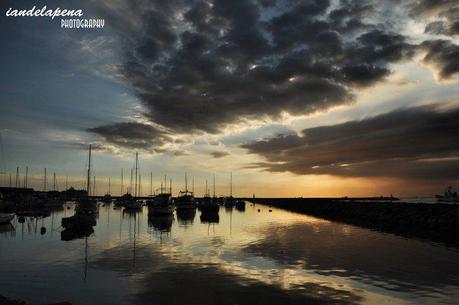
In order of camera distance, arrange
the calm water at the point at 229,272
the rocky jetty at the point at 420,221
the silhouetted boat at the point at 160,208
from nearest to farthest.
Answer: the calm water at the point at 229,272
the rocky jetty at the point at 420,221
the silhouetted boat at the point at 160,208

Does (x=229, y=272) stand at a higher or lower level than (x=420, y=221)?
lower

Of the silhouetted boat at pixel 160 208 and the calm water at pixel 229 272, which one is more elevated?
the silhouetted boat at pixel 160 208

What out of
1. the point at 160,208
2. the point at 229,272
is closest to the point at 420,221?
the point at 229,272

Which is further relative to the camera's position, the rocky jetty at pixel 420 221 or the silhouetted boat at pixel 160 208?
the silhouetted boat at pixel 160 208

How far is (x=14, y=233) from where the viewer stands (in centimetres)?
5022

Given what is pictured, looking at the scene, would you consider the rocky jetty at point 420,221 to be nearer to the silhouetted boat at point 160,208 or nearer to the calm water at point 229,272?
the calm water at point 229,272

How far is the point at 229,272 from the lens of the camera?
1016 inches

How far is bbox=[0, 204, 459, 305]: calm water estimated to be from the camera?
19.9m

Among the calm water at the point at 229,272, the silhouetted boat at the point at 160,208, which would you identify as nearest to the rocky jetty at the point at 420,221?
the calm water at the point at 229,272

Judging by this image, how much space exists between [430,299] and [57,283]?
2040 cm

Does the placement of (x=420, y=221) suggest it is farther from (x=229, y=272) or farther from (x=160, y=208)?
(x=160, y=208)

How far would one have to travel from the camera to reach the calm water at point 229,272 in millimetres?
19891

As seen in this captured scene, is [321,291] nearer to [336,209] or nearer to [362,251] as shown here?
[362,251]

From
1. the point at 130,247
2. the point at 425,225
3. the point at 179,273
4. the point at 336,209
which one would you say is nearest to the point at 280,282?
the point at 179,273
